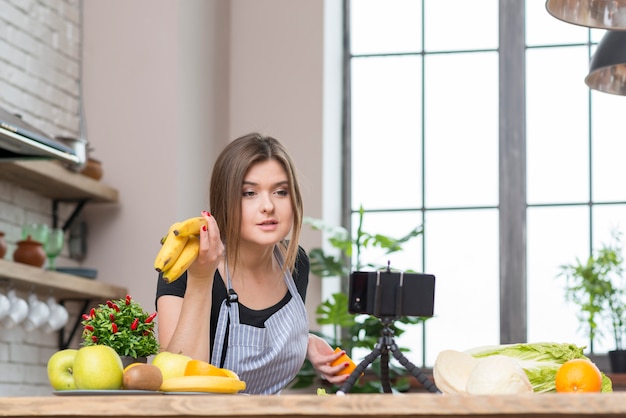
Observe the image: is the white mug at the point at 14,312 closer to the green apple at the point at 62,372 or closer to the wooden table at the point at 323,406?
the green apple at the point at 62,372

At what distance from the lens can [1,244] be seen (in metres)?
3.93

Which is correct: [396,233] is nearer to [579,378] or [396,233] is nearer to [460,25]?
[460,25]

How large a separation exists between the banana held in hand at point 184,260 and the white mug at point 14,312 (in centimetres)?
232

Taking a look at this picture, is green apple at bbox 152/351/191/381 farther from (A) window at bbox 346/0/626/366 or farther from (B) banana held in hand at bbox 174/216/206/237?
(A) window at bbox 346/0/626/366

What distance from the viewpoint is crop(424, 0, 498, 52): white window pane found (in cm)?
570

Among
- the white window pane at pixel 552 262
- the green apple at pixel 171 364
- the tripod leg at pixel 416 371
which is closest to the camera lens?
the green apple at pixel 171 364

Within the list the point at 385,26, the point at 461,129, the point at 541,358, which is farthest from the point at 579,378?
the point at 385,26

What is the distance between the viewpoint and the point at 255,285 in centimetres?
235

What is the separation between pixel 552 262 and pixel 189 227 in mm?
3853

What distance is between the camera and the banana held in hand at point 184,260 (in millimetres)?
1809

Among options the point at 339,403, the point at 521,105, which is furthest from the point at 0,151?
the point at 521,105

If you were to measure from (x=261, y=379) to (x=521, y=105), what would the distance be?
11.7 feet

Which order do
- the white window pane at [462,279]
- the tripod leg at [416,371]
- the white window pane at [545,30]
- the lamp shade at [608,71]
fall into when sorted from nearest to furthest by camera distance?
the tripod leg at [416,371] → the lamp shade at [608,71] → the white window pane at [462,279] → the white window pane at [545,30]

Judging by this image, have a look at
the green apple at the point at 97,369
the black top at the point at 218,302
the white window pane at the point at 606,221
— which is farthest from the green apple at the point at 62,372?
the white window pane at the point at 606,221
